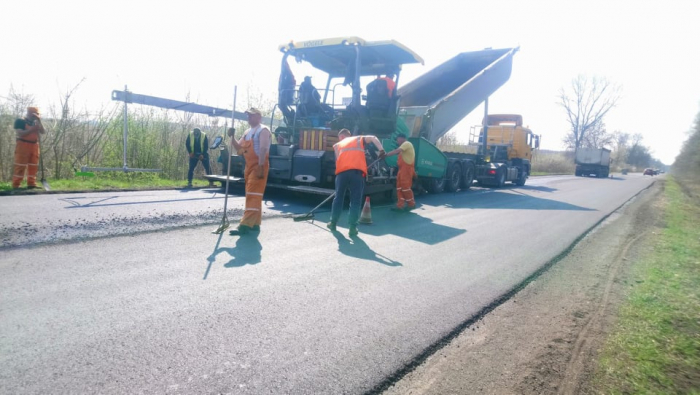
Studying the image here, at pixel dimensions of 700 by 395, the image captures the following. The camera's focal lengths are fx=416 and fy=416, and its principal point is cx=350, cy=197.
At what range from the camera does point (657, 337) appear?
116 inches

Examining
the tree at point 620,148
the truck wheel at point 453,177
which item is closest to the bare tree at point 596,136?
the tree at point 620,148

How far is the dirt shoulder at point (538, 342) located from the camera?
7.47 ft

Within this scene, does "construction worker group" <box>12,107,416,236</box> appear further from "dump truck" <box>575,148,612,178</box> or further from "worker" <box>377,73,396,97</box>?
"dump truck" <box>575,148,612,178</box>

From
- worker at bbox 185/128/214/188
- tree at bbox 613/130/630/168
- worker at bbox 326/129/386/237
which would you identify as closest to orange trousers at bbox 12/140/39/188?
worker at bbox 185/128/214/188

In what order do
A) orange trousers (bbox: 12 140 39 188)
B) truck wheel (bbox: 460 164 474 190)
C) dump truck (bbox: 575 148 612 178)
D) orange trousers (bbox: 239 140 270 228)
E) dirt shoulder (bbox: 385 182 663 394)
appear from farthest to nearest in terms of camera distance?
1. dump truck (bbox: 575 148 612 178)
2. truck wheel (bbox: 460 164 474 190)
3. orange trousers (bbox: 12 140 39 188)
4. orange trousers (bbox: 239 140 270 228)
5. dirt shoulder (bbox: 385 182 663 394)

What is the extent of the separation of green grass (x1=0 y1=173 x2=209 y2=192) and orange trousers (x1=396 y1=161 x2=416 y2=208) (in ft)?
17.9

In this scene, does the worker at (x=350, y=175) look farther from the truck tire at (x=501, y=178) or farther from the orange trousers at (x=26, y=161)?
the truck tire at (x=501, y=178)

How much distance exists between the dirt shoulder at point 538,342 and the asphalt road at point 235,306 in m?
0.18

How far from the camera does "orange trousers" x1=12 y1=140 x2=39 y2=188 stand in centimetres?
805

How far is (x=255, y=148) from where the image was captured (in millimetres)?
5637

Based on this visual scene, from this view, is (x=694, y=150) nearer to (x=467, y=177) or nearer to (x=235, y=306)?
(x=467, y=177)

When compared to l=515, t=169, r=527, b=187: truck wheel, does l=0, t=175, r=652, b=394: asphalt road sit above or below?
below

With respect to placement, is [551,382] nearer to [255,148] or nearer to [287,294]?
[287,294]

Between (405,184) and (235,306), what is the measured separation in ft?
19.8
